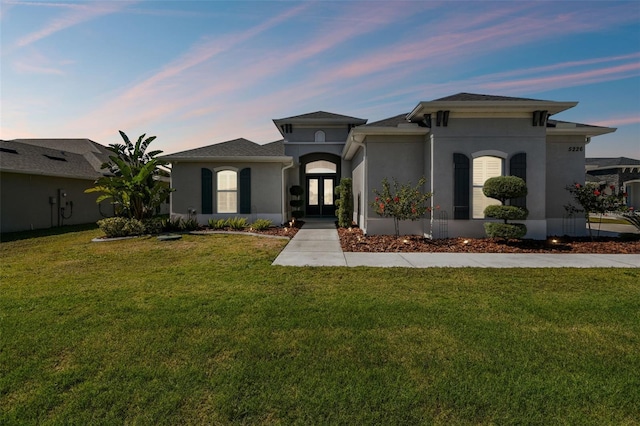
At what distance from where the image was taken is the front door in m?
19.9

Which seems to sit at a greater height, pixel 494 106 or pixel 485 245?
pixel 494 106

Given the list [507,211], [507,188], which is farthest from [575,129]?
[507,211]

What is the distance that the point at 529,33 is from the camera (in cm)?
932

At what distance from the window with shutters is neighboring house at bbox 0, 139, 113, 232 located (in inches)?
737

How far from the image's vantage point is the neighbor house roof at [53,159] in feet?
45.4

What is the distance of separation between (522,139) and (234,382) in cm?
1144

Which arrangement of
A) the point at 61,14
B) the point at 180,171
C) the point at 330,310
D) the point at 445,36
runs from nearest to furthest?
the point at 330,310 → the point at 61,14 → the point at 445,36 → the point at 180,171

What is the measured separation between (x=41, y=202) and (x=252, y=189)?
10.4 m

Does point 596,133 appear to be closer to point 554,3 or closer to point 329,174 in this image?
point 554,3

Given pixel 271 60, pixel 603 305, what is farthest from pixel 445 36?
pixel 603 305

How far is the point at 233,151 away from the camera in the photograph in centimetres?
1439


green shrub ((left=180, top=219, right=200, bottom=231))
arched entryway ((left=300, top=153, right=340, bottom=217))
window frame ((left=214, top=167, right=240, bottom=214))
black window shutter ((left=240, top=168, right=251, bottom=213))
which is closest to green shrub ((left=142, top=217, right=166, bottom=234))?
green shrub ((left=180, top=219, right=200, bottom=231))

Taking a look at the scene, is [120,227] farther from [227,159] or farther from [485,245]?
[485,245]

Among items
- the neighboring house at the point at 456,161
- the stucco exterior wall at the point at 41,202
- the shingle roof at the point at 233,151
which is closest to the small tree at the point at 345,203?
the neighboring house at the point at 456,161
